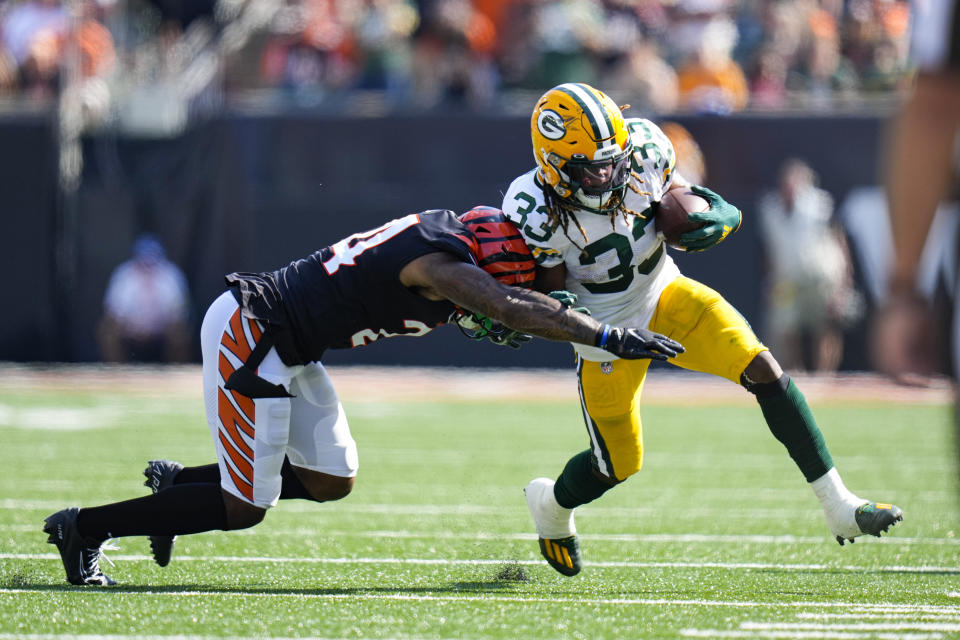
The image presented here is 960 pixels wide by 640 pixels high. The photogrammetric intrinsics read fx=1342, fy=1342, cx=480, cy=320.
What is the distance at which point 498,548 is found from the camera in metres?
4.84

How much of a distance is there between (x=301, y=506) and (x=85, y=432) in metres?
2.83

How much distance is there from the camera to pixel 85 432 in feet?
27.3

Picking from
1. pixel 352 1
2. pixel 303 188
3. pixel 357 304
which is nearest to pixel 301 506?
pixel 357 304

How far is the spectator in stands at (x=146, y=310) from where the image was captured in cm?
1155

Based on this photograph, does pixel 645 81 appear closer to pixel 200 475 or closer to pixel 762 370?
pixel 762 370

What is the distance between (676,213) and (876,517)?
108cm

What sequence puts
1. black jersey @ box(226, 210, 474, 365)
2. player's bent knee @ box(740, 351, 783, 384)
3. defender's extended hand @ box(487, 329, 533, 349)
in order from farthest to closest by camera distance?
player's bent knee @ box(740, 351, 783, 384) < defender's extended hand @ box(487, 329, 533, 349) < black jersey @ box(226, 210, 474, 365)

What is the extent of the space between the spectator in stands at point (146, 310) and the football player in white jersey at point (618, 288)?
7.74 metres

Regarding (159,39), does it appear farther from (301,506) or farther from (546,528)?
(546,528)

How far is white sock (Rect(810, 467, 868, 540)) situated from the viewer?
4.04 m

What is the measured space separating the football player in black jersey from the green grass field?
0.69ft

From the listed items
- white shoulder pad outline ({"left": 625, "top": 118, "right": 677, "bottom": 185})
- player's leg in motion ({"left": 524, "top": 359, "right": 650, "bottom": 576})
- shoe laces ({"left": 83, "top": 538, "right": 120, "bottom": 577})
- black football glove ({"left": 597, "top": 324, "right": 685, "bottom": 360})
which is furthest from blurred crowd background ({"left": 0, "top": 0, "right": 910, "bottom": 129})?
shoe laces ({"left": 83, "top": 538, "right": 120, "bottom": 577})

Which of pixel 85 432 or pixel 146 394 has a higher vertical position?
pixel 85 432

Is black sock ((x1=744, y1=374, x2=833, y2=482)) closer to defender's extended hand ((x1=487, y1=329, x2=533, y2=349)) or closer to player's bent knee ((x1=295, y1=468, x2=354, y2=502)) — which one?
defender's extended hand ((x1=487, y1=329, x2=533, y2=349))
